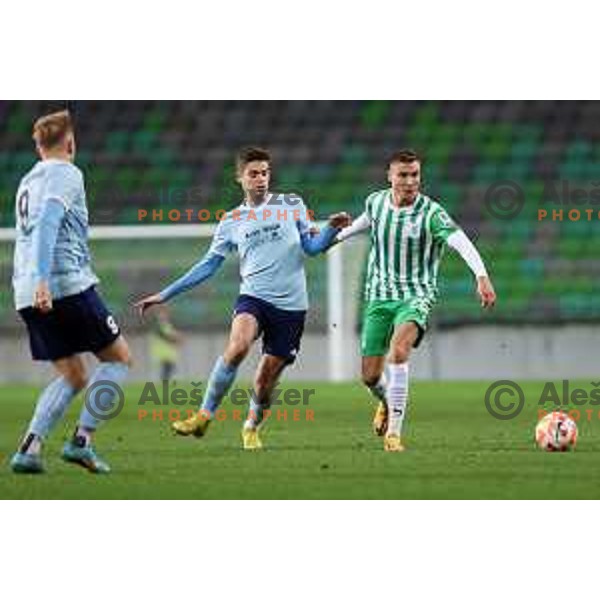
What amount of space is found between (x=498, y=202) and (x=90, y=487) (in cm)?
1598

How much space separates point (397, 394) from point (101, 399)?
204 cm

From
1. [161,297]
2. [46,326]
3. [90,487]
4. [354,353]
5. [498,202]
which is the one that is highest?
[498,202]

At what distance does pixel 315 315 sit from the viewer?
75.6 ft

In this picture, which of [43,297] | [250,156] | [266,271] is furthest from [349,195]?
[43,297]

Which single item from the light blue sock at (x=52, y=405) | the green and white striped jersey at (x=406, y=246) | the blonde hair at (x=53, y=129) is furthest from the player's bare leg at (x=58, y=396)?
the green and white striped jersey at (x=406, y=246)

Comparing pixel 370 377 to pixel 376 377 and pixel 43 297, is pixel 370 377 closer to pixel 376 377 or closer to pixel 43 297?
pixel 376 377

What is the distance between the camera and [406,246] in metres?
11.8

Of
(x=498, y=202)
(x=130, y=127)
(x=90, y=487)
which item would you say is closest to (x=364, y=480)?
(x=90, y=487)

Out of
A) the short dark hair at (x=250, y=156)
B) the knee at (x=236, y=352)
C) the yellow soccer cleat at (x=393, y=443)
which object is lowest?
the yellow soccer cleat at (x=393, y=443)

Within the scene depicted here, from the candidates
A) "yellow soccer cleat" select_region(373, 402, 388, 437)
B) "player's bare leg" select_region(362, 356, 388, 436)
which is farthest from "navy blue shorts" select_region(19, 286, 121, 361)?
"yellow soccer cleat" select_region(373, 402, 388, 437)

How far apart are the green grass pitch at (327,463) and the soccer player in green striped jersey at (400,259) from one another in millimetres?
641

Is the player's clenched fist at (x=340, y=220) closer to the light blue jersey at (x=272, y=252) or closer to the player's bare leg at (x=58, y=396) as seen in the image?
the light blue jersey at (x=272, y=252)

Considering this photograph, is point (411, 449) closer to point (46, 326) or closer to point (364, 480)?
point (364, 480)

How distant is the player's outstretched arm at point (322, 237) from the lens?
→ 11.0 meters
